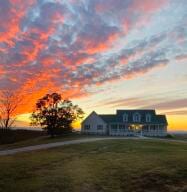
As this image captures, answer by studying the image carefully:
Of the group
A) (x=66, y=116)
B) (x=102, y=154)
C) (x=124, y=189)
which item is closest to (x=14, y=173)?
(x=124, y=189)

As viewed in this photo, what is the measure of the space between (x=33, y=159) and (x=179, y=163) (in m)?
11.5

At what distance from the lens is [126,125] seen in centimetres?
7712

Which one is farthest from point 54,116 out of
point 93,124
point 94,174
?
point 94,174

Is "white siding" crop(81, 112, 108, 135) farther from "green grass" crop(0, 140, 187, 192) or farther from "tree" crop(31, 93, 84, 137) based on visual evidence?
"green grass" crop(0, 140, 187, 192)

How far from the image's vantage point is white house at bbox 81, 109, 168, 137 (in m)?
76.2

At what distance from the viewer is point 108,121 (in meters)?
76.6

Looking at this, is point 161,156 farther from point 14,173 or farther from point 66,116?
point 66,116

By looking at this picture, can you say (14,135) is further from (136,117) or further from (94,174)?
(94,174)

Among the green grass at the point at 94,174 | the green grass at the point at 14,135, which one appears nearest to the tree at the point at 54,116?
the green grass at the point at 14,135

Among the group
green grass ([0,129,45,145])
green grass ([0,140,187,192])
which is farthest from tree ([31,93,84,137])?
green grass ([0,140,187,192])

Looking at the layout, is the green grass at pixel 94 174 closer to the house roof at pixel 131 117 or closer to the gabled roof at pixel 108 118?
the gabled roof at pixel 108 118

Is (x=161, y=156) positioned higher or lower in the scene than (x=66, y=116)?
lower

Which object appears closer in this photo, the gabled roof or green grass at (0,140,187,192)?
green grass at (0,140,187,192)

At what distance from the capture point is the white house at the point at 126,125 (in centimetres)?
7619
